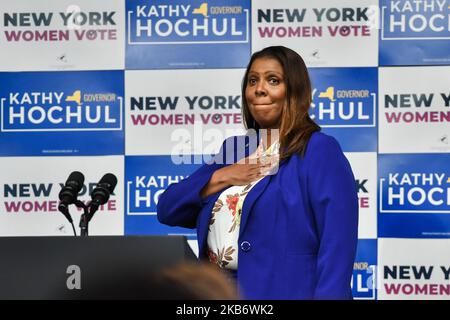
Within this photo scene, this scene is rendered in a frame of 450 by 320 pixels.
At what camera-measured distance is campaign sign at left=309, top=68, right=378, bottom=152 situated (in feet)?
10.2

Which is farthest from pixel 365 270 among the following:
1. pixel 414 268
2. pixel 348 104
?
pixel 348 104

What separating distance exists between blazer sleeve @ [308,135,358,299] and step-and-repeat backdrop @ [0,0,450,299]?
1.51 m

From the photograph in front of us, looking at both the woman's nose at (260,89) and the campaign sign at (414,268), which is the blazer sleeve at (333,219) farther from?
the campaign sign at (414,268)

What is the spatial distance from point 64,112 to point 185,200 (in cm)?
171

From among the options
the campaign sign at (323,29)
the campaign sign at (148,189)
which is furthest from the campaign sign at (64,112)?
the campaign sign at (323,29)

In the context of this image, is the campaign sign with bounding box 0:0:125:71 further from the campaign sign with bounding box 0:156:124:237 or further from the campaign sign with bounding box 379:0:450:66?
the campaign sign with bounding box 379:0:450:66

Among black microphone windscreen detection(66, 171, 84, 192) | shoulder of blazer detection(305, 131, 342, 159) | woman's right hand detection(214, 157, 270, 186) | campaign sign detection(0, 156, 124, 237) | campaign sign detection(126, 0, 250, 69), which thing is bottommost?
campaign sign detection(0, 156, 124, 237)

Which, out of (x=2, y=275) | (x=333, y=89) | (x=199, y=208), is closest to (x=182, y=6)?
(x=333, y=89)

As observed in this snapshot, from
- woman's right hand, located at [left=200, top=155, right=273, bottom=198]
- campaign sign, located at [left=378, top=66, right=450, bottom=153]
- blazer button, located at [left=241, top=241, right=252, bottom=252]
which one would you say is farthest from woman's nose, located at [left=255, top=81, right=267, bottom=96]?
campaign sign, located at [left=378, top=66, right=450, bottom=153]

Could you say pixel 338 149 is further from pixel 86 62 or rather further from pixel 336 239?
pixel 86 62

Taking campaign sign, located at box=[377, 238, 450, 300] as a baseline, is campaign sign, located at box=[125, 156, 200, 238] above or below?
above

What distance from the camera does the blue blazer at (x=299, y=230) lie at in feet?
5.12

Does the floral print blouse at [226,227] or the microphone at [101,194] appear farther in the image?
the microphone at [101,194]

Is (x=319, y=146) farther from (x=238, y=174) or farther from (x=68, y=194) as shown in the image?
(x=68, y=194)
